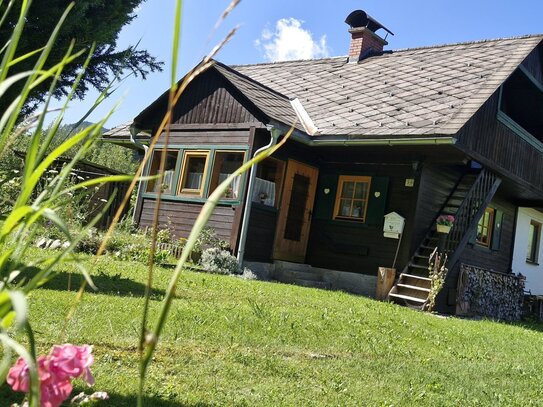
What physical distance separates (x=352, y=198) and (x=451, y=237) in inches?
84.7

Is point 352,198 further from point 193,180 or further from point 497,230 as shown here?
point 497,230

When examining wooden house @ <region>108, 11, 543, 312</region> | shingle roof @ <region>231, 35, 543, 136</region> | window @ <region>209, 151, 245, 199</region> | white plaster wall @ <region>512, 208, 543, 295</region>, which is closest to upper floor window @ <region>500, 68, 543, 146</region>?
wooden house @ <region>108, 11, 543, 312</region>

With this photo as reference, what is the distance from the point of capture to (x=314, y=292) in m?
9.62

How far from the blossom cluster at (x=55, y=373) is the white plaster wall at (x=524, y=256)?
55.1ft

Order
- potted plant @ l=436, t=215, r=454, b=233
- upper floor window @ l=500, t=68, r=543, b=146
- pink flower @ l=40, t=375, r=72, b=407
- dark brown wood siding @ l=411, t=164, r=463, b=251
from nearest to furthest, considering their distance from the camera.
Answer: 1. pink flower @ l=40, t=375, r=72, b=407
2. potted plant @ l=436, t=215, r=454, b=233
3. dark brown wood siding @ l=411, t=164, r=463, b=251
4. upper floor window @ l=500, t=68, r=543, b=146

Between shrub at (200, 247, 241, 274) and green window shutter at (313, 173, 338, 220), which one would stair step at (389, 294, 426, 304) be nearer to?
green window shutter at (313, 173, 338, 220)

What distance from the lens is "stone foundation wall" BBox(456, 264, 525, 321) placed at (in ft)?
38.5

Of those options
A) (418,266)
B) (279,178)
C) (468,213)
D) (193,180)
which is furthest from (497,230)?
(193,180)

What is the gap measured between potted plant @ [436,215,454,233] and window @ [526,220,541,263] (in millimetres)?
7248

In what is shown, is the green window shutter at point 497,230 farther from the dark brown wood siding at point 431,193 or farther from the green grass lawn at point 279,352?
the green grass lawn at point 279,352

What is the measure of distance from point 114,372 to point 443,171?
9.99 metres

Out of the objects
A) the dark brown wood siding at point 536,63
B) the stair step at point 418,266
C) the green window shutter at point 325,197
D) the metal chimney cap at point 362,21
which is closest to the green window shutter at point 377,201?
the green window shutter at point 325,197

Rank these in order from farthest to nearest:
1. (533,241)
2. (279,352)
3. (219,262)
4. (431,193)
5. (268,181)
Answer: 1. (533,241)
2. (268,181)
3. (431,193)
4. (219,262)
5. (279,352)

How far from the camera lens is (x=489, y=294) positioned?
496 inches
